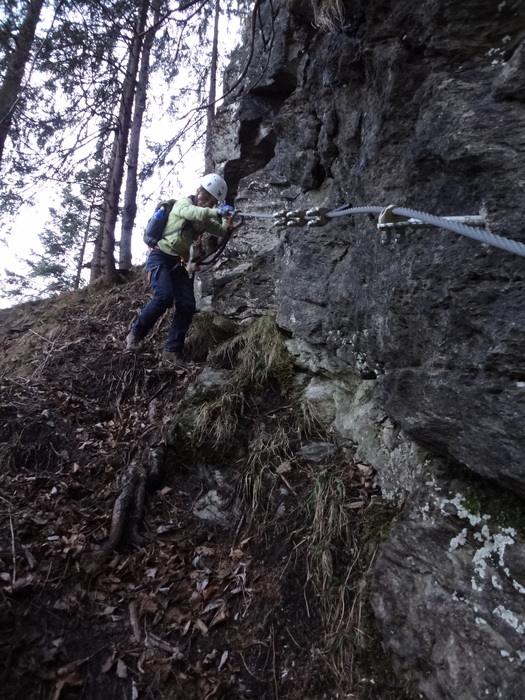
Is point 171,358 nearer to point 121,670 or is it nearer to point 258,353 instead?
point 258,353

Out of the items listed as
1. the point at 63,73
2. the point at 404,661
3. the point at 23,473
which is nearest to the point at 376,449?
the point at 404,661

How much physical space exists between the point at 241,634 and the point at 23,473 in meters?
2.33

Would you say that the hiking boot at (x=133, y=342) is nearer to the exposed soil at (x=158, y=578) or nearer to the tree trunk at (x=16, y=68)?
the exposed soil at (x=158, y=578)

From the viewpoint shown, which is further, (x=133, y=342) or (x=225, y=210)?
(x=133, y=342)

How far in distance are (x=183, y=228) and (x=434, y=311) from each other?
3541 mm

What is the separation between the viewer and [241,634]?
2.80m

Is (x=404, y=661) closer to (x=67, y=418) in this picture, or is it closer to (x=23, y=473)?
(x=23, y=473)

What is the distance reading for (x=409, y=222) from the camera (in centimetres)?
246

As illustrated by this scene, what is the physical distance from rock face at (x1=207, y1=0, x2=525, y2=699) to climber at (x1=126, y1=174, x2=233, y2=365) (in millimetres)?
1808

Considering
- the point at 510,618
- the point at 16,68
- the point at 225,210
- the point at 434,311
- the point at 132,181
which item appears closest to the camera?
the point at 510,618

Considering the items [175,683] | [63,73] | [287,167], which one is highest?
[63,73]

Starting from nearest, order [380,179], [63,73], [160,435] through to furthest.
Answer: [380,179] < [160,435] < [63,73]

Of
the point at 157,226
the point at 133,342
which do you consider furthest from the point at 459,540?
the point at 157,226

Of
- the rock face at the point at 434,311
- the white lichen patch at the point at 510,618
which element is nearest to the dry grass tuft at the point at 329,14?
the rock face at the point at 434,311
